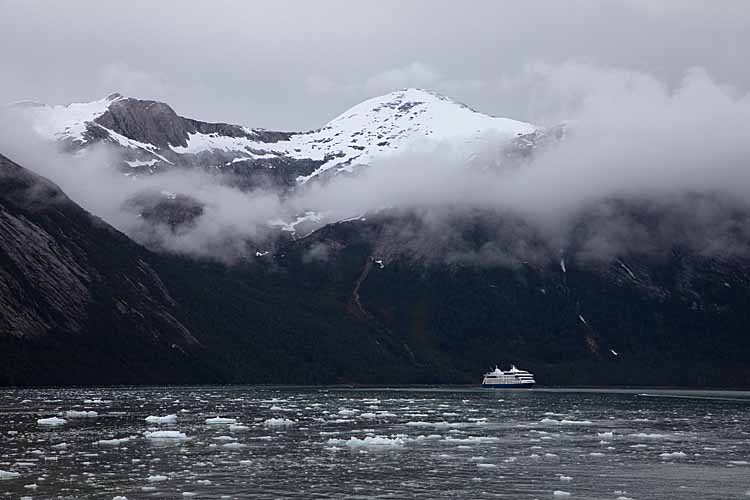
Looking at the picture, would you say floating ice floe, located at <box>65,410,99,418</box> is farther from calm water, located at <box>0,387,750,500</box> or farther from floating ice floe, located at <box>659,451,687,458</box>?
floating ice floe, located at <box>659,451,687,458</box>

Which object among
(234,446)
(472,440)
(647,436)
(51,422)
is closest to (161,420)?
(51,422)

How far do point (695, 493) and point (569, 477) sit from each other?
27.9ft

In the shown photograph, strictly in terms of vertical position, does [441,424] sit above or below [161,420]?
above

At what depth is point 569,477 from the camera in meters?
62.0

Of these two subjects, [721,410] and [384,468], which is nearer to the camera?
[384,468]

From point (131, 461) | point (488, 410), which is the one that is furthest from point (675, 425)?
point (131, 461)

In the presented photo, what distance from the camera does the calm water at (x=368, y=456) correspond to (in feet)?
185

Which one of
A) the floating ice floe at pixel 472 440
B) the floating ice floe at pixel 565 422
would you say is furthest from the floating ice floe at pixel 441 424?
the floating ice floe at pixel 472 440

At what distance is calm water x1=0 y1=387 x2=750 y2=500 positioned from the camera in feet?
185

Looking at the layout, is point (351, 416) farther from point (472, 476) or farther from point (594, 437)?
point (472, 476)

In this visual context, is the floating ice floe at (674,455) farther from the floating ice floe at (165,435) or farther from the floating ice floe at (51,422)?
the floating ice floe at (51,422)

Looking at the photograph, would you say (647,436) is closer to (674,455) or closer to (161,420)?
(674,455)

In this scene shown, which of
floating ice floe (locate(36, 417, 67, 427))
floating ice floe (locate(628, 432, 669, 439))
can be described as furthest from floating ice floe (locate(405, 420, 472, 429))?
floating ice floe (locate(36, 417, 67, 427))

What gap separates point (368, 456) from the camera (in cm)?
7331
